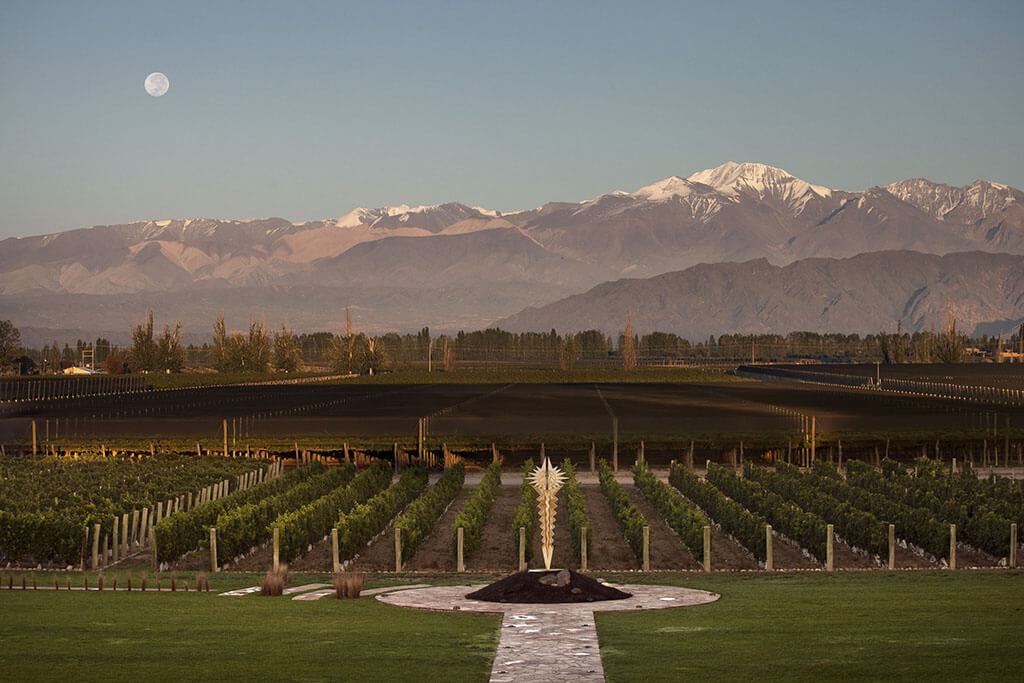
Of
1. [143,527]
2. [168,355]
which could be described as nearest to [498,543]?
[143,527]

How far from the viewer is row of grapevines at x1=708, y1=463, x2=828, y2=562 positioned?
1072 inches

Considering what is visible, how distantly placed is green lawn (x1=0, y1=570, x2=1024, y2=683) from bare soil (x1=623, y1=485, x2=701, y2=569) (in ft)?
24.0

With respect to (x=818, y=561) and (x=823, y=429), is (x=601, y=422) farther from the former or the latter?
(x=818, y=561)

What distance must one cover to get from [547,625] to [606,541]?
1458 centimetres

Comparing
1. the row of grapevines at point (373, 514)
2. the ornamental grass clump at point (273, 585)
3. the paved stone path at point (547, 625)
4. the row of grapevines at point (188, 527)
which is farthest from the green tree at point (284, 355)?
the paved stone path at point (547, 625)

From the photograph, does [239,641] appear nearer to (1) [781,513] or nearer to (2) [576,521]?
(2) [576,521]

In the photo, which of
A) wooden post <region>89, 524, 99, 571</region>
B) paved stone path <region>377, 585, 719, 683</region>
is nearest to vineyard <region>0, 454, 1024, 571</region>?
wooden post <region>89, 524, 99, 571</region>

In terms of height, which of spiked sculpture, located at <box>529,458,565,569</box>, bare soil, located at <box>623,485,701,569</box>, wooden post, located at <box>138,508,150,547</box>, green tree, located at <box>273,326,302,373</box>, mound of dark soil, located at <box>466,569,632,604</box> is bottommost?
bare soil, located at <box>623,485,701,569</box>

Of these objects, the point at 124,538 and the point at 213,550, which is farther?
the point at 124,538

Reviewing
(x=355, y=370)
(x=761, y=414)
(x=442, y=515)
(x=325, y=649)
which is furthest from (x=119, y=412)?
(x=355, y=370)

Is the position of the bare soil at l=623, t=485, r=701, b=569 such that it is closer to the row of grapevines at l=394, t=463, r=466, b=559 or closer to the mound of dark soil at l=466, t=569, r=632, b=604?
the row of grapevines at l=394, t=463, r=466, b=559

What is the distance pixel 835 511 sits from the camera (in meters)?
29.8

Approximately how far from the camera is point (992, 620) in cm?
1656

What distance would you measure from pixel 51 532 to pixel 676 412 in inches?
1904
